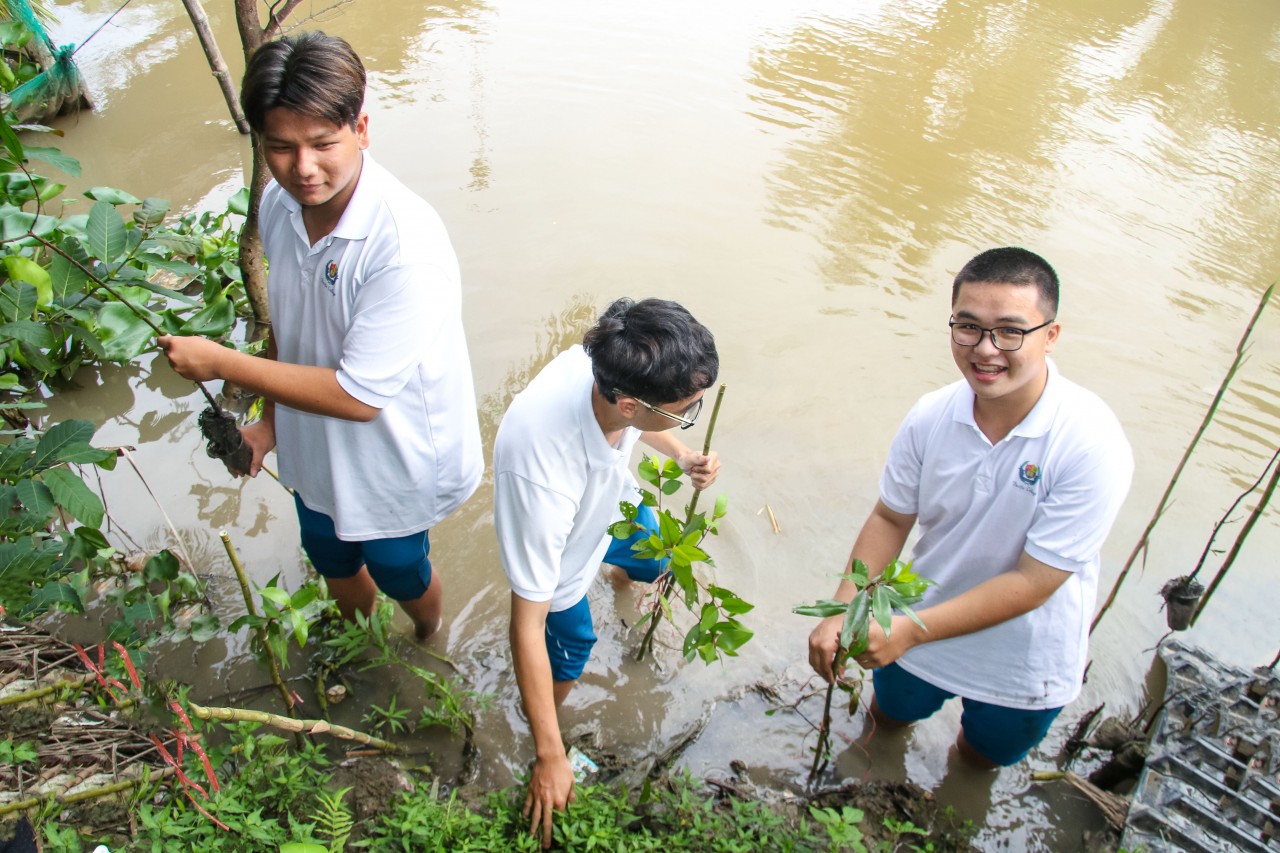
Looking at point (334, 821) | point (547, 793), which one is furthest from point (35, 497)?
point (547, 793)

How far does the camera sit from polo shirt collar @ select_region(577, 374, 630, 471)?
84.4 inches

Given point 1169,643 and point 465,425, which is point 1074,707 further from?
point 465,425

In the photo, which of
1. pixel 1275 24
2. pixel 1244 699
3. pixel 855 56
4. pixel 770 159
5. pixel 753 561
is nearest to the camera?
pixel 1244 699

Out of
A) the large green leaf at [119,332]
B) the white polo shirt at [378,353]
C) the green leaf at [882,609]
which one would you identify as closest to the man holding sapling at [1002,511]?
the green leaf at [882,609]

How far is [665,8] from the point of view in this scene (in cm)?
931

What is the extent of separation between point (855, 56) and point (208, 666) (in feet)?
26.6

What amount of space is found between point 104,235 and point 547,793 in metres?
2.00

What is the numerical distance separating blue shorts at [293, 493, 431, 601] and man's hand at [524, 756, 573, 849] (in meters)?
0.79

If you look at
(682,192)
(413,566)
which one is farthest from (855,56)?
(413,566)

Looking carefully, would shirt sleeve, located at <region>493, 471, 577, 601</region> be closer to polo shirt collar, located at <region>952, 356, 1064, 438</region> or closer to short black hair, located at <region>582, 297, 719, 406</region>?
short black hair, located at <region>582, 297, 719, 406</region>

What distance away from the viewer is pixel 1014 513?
222 cm

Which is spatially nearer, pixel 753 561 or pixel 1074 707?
pixel 1074 707

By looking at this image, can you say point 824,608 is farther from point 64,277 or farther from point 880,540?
point 64,277

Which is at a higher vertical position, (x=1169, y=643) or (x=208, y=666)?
(x=1169, y=643)
